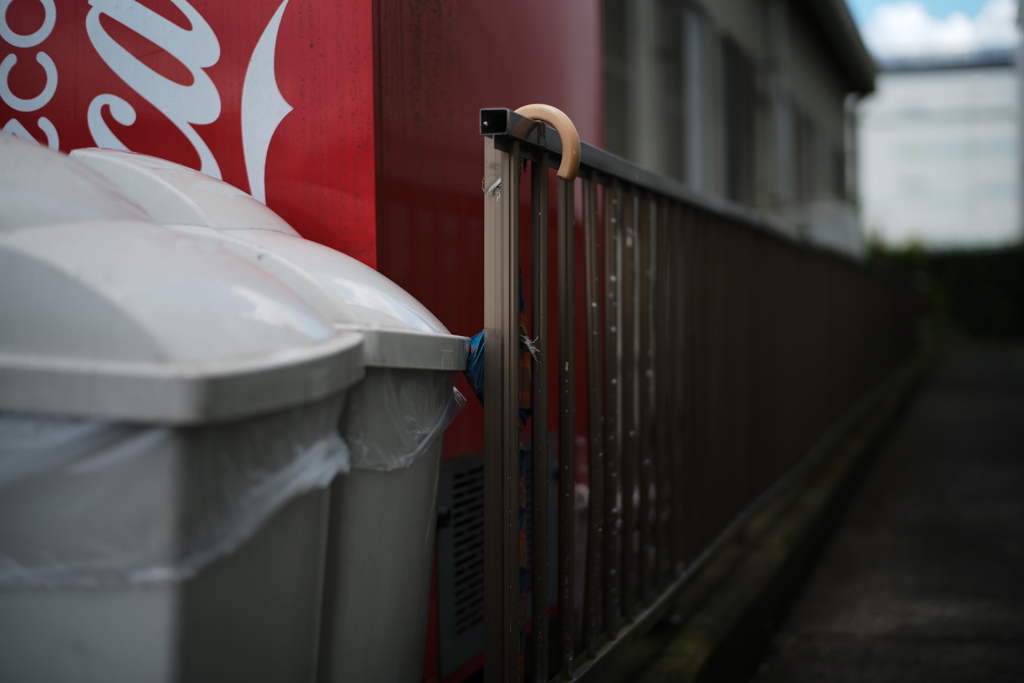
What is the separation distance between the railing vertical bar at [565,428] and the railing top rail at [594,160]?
0.37 ft

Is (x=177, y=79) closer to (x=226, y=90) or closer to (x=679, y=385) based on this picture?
(x=226, y=90)

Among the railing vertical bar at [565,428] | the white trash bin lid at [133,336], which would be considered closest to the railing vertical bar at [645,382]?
the railing vertical bar at [565,428]

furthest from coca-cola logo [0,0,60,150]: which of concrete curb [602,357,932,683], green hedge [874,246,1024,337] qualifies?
green hedge [874,246,1024,337]

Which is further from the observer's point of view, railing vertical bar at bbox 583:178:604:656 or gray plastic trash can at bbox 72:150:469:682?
railing vertical bar at bbox 583:178:604:656

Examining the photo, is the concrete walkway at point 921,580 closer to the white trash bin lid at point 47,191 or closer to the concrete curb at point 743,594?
the concrete curb at point 743,594

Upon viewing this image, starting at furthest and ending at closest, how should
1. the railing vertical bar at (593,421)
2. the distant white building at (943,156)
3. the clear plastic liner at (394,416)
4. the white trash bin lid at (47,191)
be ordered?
the distant white building at (943,156)
the railing vertical bar at (593,421)
the clear plastic liner at (394,416)
the white trash bin lid at (47,191)

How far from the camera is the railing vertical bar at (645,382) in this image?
2.57m

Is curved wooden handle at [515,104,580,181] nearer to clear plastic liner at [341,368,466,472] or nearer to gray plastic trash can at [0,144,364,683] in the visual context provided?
clear plastic liner at [341,368,466,472]

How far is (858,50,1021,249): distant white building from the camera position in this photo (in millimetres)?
46344

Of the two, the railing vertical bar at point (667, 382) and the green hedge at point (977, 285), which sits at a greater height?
the green hedge at point (977, 285)

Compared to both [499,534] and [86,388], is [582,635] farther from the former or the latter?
[86,388]

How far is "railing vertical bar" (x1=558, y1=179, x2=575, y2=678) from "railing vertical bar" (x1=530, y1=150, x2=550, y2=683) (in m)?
0.11

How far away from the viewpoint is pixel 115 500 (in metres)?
1.13

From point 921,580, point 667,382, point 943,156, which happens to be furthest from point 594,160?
point 943,156
